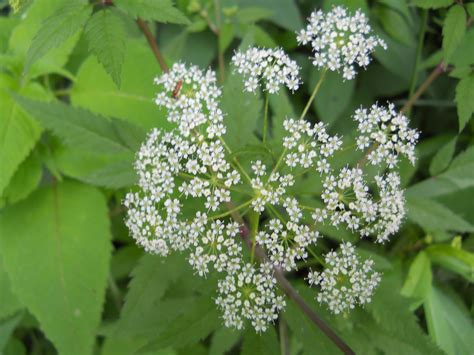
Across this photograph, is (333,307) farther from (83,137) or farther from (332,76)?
(332,76)

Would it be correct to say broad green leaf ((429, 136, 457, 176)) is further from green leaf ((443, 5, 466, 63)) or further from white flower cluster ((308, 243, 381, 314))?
white flower cluster ((308, 243, 381, 314))

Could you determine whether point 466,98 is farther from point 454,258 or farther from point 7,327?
point 7,327

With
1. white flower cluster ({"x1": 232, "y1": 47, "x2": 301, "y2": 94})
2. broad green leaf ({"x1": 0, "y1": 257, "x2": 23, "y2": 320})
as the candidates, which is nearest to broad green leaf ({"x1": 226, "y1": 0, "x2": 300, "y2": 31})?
white flower cluster ({"x1": 232, "y1": 47, "x2": 301, "y2": 94})

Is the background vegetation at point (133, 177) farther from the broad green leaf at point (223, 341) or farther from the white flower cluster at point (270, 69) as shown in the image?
the white flower cluster at point (270, 69)

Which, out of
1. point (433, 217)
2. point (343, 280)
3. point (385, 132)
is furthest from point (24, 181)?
point (433, 217)

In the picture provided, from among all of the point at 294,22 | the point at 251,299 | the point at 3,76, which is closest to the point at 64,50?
the point at 3,76

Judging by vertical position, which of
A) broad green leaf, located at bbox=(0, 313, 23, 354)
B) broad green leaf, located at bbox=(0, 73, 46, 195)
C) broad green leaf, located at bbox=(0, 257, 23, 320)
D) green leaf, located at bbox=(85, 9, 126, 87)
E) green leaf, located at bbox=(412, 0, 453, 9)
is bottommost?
broad green leaf, located at bbox=(0, 313, 23, 354)
